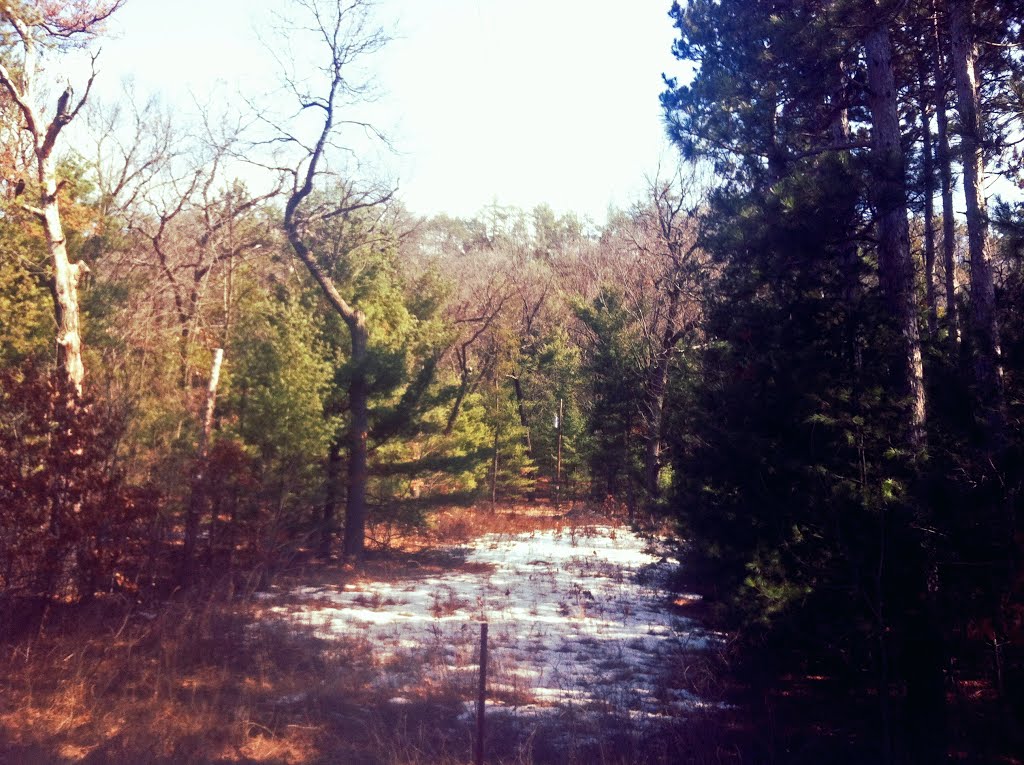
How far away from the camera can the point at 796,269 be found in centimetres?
809

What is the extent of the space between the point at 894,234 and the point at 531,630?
7.37 meters

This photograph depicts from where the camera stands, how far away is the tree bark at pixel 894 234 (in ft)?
24.4

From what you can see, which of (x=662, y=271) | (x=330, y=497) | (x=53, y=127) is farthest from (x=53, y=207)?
(x=662, y=271)

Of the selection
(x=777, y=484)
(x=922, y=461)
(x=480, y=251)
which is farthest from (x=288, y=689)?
(x=480, y=251)

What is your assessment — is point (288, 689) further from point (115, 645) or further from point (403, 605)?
point (403, 605)

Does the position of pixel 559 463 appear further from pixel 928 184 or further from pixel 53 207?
pixel 928 184

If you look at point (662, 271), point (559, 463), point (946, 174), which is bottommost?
point (559, 463)

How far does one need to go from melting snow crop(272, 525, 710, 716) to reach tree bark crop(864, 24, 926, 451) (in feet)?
12.8

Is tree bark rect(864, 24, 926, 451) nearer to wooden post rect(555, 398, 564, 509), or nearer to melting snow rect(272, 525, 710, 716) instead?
melting snow rect(272, 525, 710, 716)

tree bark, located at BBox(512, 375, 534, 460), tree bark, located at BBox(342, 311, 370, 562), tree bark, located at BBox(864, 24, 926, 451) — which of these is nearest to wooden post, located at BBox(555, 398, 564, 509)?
tree bark, located at BBox(512, 375, 534, 460)

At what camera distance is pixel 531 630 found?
11.9 meters

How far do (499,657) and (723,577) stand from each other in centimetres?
305

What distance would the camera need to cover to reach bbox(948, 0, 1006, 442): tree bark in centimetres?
706

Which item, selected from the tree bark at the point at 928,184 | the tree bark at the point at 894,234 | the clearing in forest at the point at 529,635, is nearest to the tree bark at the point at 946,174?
the tree bark at the point at 928,184
